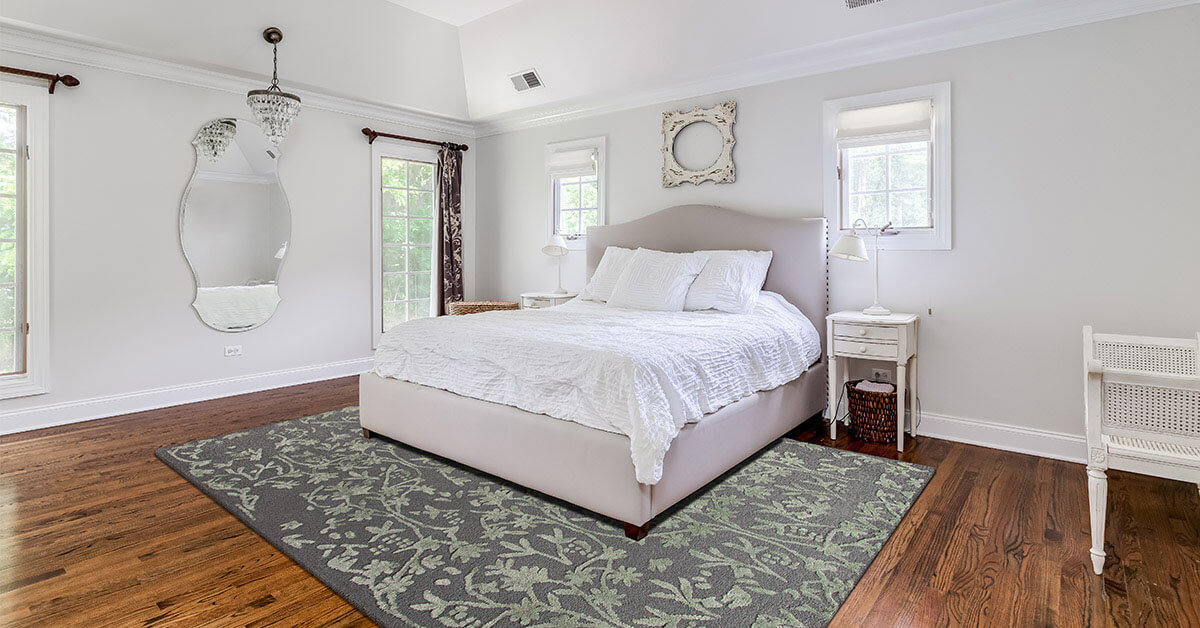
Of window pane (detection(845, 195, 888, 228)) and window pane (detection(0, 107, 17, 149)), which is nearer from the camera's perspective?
window pane (detection(0, 107, 17, 149))

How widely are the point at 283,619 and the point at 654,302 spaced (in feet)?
8.66

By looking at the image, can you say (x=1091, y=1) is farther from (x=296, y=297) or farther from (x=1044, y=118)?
(x=296, y=297)

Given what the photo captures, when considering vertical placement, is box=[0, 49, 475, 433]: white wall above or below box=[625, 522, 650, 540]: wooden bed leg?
above

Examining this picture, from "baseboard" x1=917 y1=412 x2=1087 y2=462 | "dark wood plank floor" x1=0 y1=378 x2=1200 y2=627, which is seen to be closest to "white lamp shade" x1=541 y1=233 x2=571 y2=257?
"baseboard" x1=917 y1=412 x2=1087 y2=462

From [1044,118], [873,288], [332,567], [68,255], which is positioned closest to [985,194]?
[1044,118]

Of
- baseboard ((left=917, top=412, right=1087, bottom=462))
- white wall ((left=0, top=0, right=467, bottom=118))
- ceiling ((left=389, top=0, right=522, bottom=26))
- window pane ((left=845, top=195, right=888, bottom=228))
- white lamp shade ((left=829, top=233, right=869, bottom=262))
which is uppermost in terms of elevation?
ceiling ((left=389, top=0, right=522, bottom=26))

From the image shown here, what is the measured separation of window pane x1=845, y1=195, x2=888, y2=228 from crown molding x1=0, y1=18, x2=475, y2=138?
12.2ft

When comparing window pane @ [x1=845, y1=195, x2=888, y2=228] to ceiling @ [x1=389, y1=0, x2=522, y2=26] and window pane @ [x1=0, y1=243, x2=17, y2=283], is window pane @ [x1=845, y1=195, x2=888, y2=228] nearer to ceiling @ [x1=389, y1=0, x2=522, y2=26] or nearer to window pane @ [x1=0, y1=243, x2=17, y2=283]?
ceiling @ [x1=389, y1=0, x2=522, y2=26]

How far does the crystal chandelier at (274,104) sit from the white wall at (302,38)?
6 centimetres

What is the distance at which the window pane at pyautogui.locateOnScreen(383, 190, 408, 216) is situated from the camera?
554cm

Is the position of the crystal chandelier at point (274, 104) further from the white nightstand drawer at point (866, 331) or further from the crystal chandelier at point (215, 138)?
the white nightstand drawer at point (866, 331)

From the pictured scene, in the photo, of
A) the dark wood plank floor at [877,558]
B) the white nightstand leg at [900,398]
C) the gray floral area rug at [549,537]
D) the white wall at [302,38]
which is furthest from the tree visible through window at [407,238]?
the white nightstand leg at [900,398]

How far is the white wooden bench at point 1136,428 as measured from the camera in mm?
1865

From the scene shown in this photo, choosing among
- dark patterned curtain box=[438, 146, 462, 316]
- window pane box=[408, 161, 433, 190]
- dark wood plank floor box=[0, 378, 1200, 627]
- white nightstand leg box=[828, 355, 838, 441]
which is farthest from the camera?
dark patterned curtain box=[438, 146, 462, 316]
